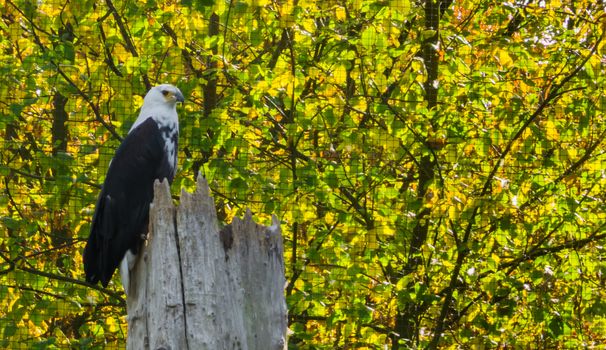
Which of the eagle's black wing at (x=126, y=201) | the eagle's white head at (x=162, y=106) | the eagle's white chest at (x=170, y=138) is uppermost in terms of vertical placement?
the eagle's white head at (x=162, y=106)

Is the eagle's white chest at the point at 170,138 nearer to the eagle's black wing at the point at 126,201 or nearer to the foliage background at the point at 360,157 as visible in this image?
the eagle's black wing at the point at 126,201

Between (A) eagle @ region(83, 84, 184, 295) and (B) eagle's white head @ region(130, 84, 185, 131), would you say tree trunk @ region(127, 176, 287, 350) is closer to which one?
(A) eagle @ region(83, 84, 184, 295)

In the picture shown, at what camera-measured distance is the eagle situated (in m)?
3.64

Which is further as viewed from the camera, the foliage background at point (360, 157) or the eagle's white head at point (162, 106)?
the foliage background at point (360, 157)

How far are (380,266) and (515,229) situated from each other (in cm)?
75

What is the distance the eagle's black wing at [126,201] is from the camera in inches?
143

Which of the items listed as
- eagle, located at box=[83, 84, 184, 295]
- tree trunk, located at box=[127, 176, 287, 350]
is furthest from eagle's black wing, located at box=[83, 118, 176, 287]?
tree trunk, located at box=[127, 176, 287, 350]

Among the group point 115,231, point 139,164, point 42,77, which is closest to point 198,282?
point 115,231

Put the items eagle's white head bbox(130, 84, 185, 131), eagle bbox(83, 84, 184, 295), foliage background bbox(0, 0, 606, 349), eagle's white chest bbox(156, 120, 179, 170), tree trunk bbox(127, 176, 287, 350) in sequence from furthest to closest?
foliage background bbox(0, 0, 606, 349) < eagle's white head bbox(130, 84, 185, 131) < eagle's white chest bbox(156, 120, 179, 170) < eagle bbox(83, 84, 184, 295) < tree trunk bbox(127, 176, 287, 350)

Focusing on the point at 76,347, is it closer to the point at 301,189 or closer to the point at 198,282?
the point at 301,189

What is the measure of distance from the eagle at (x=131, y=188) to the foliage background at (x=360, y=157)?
805mm

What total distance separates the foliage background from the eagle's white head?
0.62 metres

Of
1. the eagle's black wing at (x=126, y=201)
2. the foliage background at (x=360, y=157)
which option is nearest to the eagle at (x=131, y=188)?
the eagle's black wing at (x=126, y=201)

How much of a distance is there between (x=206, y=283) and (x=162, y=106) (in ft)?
6.63
